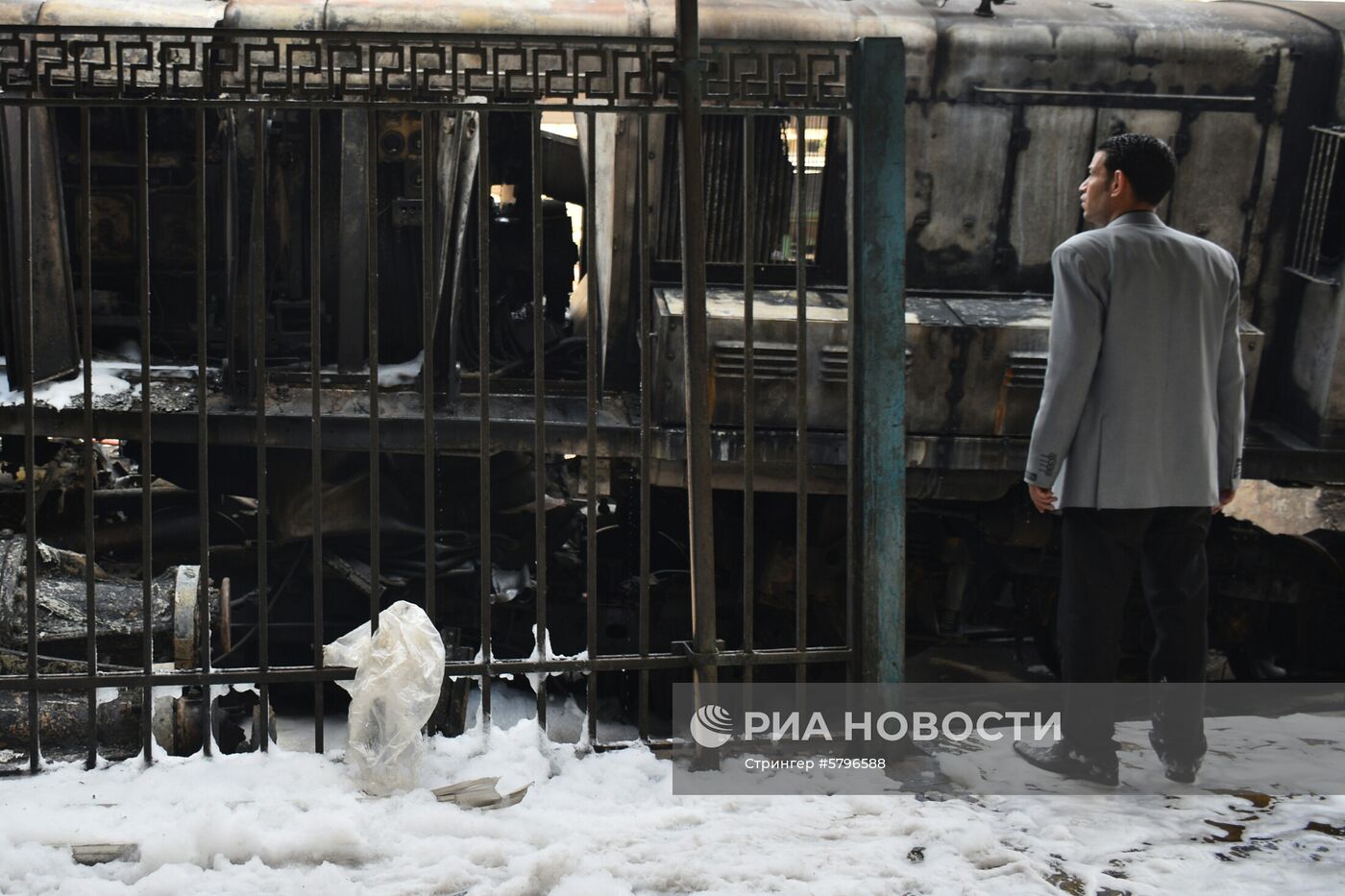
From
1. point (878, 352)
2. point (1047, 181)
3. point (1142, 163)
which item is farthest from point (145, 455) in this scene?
point (1047, 181)

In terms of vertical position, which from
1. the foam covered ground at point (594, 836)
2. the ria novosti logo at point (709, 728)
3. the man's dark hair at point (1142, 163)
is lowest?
the foam covered ground at point (594, 836)

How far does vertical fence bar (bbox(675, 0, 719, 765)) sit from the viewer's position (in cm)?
380

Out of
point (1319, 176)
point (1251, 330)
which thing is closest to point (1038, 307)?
point (1251, 330)

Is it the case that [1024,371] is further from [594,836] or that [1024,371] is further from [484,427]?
[594,836]

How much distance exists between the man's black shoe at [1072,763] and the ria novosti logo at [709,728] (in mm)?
872

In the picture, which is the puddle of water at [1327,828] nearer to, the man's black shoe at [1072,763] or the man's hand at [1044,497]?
the man's black shoe at [1072,763]

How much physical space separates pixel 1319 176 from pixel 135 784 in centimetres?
578

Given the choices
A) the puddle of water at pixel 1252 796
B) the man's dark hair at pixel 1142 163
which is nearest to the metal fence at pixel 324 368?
the man's dark hair at pixel 1142 163

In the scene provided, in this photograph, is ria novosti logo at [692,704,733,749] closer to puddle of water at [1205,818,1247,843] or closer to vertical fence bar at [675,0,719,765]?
vertical fence bar at [675,0,719,765]

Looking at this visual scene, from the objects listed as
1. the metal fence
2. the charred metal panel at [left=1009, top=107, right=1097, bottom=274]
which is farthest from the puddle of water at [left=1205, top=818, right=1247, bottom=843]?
the charred metal panel at [left=1009, top=107, right=1097, bottom=274]

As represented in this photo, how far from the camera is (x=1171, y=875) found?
134 inches

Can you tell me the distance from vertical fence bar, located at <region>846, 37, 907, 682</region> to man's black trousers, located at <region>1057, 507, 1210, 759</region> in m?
0.47

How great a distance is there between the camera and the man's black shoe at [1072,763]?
394cm

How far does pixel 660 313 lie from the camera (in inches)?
248
